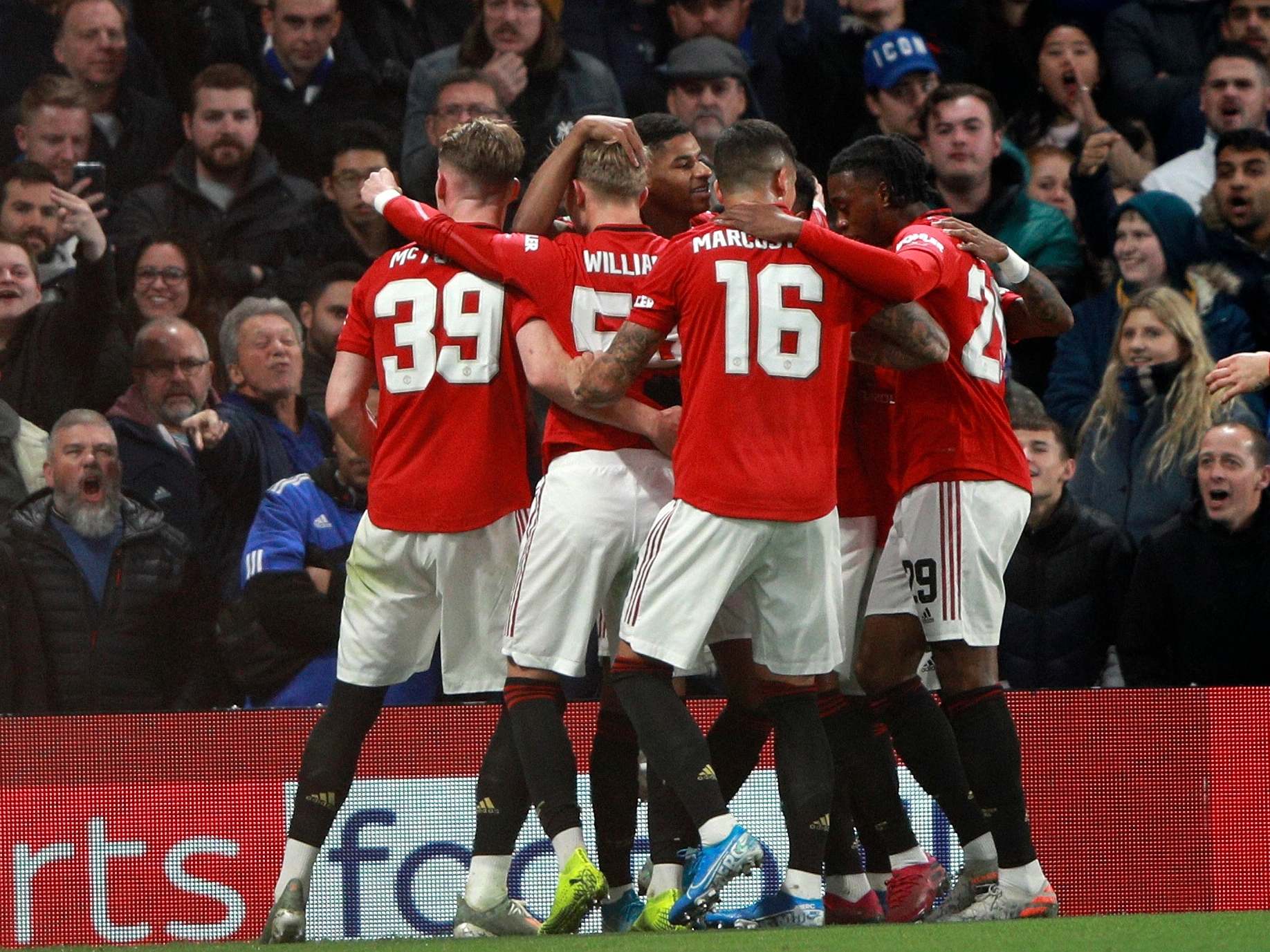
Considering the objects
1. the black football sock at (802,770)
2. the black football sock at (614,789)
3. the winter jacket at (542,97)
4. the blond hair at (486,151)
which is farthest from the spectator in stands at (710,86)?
the black football sock at (802,770)

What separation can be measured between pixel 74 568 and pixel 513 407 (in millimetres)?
3073

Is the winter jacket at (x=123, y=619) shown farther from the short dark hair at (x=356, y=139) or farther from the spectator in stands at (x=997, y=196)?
the spectator in stands at (x=997, y=196)

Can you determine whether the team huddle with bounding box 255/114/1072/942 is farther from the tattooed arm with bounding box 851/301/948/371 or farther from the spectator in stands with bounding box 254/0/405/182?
the spectator in stands with bounding box 254/0/405/182

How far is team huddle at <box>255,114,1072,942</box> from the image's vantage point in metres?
4.73

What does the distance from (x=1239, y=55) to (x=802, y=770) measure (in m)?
5.55

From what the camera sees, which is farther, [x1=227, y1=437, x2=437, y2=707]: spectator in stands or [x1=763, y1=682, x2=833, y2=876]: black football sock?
[x1=227, y1=437, x2=437, y2=707]: spectator in stands

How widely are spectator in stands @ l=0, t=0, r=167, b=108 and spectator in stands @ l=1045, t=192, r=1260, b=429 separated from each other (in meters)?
4.67

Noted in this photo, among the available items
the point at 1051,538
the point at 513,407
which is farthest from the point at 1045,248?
the point at 513,407

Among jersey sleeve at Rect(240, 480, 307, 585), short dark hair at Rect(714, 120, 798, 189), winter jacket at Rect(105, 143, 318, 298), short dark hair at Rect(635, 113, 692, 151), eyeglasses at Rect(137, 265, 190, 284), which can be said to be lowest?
jersey sleeve at Rect(240, 480, 307, 585)

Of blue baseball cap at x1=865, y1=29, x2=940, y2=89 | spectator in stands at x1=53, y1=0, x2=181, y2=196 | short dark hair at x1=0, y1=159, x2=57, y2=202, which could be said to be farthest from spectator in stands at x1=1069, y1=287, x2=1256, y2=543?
short dark hair at x1=0, y1=159, x2=57, y2=202

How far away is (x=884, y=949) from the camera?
161 inches

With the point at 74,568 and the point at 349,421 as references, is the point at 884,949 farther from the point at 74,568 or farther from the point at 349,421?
the point at 74,568

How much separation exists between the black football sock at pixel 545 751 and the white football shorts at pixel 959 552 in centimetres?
107

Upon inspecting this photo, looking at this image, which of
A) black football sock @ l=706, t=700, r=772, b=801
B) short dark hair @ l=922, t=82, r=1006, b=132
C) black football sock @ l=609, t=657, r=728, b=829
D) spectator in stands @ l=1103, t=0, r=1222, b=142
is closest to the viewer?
black football sock @ l=609, t=657, r=728, b=829
